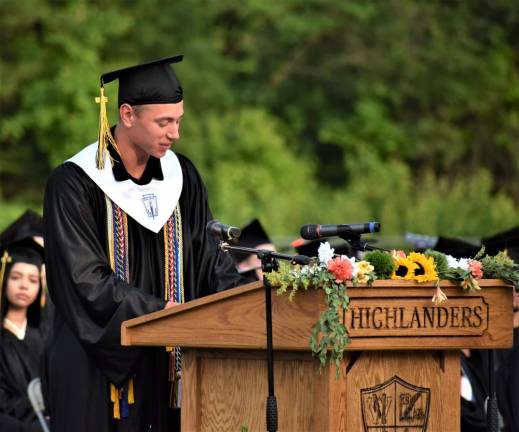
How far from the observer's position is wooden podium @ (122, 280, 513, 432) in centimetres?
449

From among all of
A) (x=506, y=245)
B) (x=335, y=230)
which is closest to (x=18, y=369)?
(x=506, y=245)

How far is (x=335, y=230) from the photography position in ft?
15.4

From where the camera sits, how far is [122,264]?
17.6 ft

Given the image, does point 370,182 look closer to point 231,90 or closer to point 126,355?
point 231,90

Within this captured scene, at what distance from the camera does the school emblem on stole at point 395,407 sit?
455cm

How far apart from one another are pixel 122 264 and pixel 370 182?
1730cm

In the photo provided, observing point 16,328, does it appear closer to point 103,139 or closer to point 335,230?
point 103,139

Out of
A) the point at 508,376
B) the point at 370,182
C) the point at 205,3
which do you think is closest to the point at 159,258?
the point at 508,376

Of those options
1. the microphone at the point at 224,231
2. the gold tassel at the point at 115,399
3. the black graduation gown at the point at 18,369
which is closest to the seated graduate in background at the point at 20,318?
the black graduation gown at the point at 18,369

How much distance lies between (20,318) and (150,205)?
4.54 m

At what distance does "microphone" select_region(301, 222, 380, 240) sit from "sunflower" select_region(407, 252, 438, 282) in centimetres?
23

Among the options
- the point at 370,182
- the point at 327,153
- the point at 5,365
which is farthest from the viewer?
the point at 327,153

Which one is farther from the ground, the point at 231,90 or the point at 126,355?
the point at 231,90

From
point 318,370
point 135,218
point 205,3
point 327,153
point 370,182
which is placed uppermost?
point 205,3
